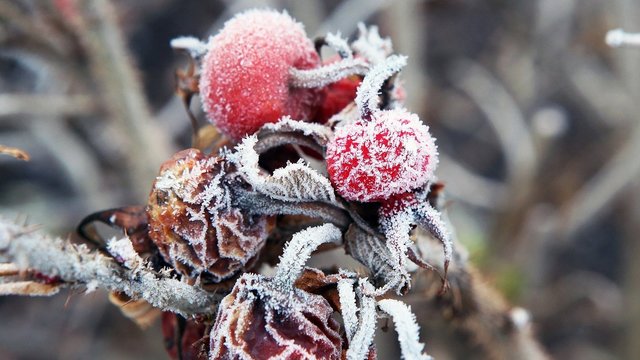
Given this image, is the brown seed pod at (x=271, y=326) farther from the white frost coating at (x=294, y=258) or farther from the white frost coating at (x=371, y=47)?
the white frost coating at (x=371, y=47)

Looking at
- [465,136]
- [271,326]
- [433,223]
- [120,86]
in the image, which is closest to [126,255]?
[271,326]

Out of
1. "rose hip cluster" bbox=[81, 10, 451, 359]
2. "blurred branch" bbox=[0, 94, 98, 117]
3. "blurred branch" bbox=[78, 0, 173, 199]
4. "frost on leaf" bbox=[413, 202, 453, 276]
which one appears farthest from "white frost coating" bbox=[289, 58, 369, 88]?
"blurred branch" bbox=[0, 94, 98, 117]

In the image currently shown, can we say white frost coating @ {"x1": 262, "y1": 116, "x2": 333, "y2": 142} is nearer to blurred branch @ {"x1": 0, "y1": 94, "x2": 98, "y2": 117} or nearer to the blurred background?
the blurred background

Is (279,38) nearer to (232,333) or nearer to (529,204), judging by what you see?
(232,333)

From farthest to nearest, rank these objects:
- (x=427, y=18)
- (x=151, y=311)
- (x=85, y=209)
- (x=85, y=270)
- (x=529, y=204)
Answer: (x=427, y=18) → (x=85, y=209) → (x=529, y=204) → (x=151, y=311) → (x=85, y=270)

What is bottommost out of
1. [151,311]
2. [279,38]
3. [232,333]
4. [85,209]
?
[232,333]

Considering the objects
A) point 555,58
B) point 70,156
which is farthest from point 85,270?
point 555,58
